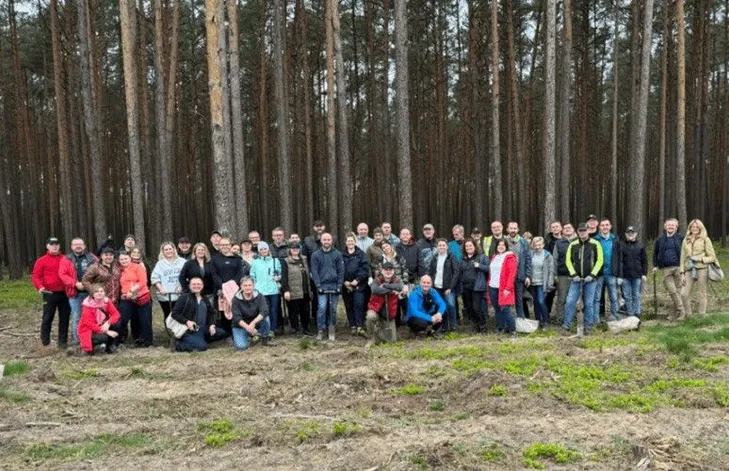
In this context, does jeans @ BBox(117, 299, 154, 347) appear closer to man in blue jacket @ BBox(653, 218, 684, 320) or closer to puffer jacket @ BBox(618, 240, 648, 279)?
puffer jacket @ BBox(618, 240, 648, 279)

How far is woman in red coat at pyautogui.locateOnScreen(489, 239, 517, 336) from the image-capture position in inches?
389

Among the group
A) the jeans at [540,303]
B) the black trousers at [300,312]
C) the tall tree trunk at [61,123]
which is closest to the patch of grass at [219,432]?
the black trousers at [300,312]

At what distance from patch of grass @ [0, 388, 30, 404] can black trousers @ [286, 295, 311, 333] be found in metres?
4.59

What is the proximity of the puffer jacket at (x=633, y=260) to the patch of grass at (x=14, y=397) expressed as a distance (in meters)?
9.07

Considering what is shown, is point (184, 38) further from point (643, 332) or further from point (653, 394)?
point (653, 394)

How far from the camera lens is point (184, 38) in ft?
81.5

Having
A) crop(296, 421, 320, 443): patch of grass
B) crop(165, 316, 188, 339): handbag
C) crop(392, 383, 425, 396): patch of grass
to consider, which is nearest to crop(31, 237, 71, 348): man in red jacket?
crop(165, 316, 188, 339): handbag

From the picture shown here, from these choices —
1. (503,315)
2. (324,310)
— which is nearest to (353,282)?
(324,310)

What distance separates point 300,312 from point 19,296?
413 inches

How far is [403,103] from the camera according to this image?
13758 millimetres

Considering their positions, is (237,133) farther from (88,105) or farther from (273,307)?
(273,307)

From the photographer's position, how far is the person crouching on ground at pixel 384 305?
984 cm

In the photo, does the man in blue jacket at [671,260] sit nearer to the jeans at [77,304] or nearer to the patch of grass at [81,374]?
the patch of grass at [81,374]

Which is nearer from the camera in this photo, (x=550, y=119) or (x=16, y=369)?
(x=16, y=369)
